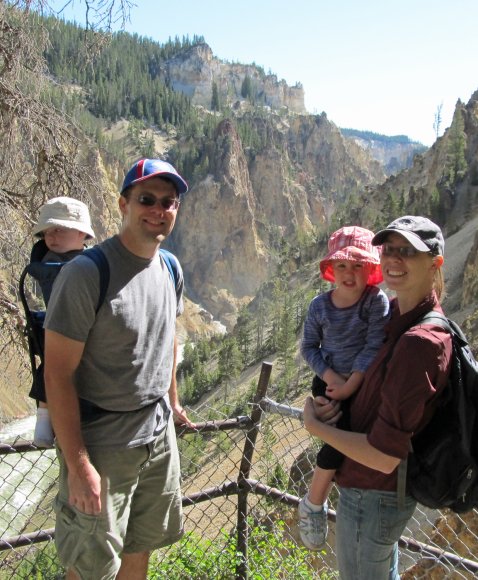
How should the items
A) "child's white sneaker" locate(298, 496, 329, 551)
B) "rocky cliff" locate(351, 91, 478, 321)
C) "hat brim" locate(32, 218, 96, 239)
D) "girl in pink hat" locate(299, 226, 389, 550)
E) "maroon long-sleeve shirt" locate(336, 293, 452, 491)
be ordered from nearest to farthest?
1. "maroon long-sleeve shirt" locate(336, 293, 452, 491)
2. "girl in pink hat" locate(299, 226, 389, 550)
3. "child's white sneaker" locate(298, 496, 329, 551)
4. "hat brim" locate(32, 218, 96, 239)
5. "rocky cliff" locate(351, 91, 478, 321)

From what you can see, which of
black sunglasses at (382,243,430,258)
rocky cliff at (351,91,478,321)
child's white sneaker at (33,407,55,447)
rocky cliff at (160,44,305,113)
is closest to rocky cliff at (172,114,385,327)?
rocky cliff at (351,91,478,321)

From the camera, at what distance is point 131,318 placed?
6.78ft

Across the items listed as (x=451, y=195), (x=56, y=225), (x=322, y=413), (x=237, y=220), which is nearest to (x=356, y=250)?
(x=322, y=413)

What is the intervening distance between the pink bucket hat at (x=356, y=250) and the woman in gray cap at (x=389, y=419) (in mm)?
391

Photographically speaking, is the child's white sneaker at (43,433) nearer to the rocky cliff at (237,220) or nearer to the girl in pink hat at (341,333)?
the girl in pink hat at (341,333)

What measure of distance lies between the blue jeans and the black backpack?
0.15 metres

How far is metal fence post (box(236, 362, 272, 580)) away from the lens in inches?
106

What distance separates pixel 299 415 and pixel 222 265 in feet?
304

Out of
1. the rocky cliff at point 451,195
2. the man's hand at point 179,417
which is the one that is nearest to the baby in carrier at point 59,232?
the man's hand at point 179,417

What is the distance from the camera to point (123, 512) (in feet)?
7.20

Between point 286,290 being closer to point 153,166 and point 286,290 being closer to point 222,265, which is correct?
point 222,265

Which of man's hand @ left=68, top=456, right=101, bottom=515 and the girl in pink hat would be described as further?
the girl in pink hat

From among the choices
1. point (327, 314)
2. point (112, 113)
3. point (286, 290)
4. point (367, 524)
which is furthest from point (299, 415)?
point (112, 113)

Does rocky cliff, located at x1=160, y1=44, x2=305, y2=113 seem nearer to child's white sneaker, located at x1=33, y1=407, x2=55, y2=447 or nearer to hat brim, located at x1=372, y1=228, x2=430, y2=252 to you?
child's white sneaker, located at x1=33, y1=407, x2=55, y2=447
